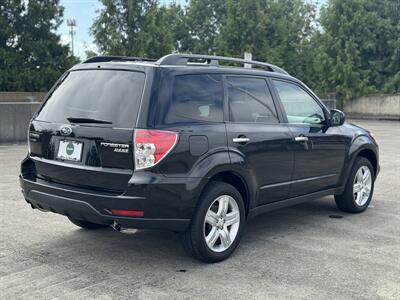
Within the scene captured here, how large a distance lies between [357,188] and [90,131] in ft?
12.6

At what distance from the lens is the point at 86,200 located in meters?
4.40

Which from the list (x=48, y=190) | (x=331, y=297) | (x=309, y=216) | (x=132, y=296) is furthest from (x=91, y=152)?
(x=309, y=216)

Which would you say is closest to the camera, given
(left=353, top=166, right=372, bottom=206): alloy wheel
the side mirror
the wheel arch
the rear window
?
the rear window

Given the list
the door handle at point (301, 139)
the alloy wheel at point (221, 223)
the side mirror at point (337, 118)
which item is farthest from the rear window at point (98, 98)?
the side mirror at point (337, 118)

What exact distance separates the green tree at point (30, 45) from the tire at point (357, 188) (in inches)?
632

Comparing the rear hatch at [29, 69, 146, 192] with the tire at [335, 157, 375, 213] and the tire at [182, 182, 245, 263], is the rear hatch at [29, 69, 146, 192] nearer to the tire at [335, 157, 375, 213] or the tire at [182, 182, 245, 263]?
the tire at [182, 182, 245, 263]

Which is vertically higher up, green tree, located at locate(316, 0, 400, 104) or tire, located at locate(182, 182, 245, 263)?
green tree, located at locate(316, 0, 400, 104)

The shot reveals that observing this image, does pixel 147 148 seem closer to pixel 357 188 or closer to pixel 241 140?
pixel 241 140

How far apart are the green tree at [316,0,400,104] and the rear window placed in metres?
25.3

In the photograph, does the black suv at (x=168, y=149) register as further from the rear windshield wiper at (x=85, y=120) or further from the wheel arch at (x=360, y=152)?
the wheel arch at (x=360, y=152)

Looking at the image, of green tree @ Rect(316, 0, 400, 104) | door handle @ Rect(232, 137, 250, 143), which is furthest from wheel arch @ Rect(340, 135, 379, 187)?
green tree @ Rect(316, 0, 400, 104)

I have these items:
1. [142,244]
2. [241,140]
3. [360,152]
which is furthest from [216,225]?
[360,152]

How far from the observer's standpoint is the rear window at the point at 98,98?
447 cm

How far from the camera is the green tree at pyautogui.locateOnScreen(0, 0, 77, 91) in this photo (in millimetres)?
20203
